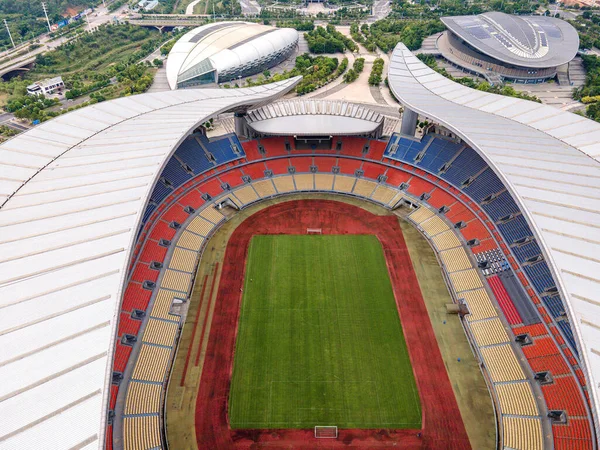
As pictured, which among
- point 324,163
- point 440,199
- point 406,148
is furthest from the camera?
point 324,163

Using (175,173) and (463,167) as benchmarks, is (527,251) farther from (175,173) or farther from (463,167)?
(175,173)

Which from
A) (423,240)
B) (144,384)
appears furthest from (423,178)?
(144,384)

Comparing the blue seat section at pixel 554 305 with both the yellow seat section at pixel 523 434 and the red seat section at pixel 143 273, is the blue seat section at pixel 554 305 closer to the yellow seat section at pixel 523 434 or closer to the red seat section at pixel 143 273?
the yellow seat section at pixel 523 434

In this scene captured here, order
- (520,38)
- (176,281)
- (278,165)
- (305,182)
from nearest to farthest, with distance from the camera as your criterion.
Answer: (176,281) → (305,182) → (278,165) → (520,38)

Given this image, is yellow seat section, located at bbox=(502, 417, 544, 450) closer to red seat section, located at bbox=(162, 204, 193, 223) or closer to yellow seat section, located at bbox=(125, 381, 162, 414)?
yellow seat section, located at bbox=(125, 381, 162, 414)

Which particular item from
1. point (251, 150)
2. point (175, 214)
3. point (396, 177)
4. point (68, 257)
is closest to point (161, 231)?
point (175, 214)

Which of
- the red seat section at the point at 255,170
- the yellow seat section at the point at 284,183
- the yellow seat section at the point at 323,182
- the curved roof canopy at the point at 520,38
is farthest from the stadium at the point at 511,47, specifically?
the red seat section at the point at 255,170

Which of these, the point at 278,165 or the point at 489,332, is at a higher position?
the point at 278,165
